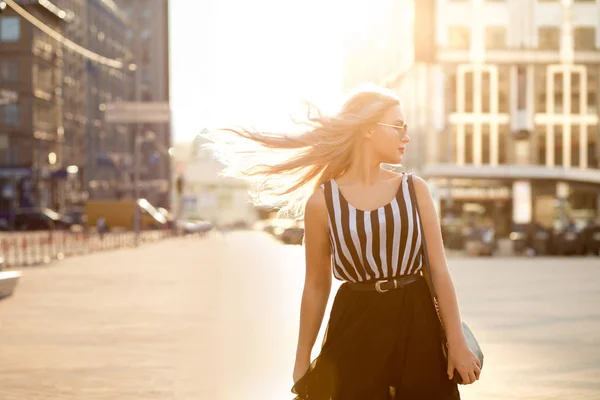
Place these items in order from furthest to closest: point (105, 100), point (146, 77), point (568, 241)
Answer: point (146, 77) < point (105, 100) < point (568, 241)

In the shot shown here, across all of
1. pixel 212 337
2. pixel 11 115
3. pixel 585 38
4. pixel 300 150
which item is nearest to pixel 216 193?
pixel 11 115

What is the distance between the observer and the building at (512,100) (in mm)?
72125

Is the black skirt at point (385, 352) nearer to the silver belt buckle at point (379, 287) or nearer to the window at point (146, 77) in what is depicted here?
the silver belt buckle at point (379, 287)

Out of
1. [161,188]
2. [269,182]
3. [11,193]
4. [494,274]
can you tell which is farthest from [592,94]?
[161,188]

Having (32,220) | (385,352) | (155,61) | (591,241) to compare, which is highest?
(155,61)

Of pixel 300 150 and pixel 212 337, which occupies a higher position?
pixel 300 150

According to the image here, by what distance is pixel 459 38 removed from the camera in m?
73.3

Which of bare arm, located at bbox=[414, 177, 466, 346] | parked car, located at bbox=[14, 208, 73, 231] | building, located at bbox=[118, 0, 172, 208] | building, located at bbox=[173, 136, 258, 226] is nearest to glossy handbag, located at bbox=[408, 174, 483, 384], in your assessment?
bare arm, located at bbox=[414, 177, 466, 346]

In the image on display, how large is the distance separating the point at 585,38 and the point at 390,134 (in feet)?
236

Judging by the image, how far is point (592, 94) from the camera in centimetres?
7381

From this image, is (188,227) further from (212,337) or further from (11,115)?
(212,337)

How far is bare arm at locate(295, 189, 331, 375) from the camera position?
4.39 m

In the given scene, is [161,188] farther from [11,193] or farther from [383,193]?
[383,193]

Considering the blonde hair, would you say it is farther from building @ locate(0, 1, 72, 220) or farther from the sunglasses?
building @ locate(0, 1, 72, 220)
